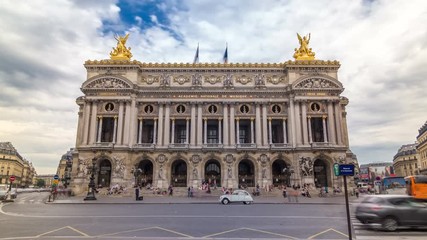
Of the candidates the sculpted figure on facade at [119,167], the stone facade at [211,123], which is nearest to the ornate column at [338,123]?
the stone facade at [211,123]

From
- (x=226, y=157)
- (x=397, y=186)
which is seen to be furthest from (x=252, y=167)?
(x=397, y=186)

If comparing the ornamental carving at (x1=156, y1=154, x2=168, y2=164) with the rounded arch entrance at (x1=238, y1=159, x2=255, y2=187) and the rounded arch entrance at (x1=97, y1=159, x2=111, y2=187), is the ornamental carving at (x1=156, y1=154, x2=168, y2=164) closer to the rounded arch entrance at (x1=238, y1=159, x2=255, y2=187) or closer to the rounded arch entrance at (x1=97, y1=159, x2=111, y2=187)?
the rounded arch entrance at (x1=97, y1=159, x2=111, y2=187)

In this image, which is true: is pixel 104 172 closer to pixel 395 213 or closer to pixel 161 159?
→ pixel 161 159

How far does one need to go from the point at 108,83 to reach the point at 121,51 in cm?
712

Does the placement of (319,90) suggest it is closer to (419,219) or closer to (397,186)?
(397,186)

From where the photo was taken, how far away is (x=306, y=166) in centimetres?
5059

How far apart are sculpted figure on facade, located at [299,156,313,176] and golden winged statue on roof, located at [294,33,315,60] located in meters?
19.0

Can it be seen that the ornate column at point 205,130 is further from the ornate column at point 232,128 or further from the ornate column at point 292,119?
the ornate column at point 292,119

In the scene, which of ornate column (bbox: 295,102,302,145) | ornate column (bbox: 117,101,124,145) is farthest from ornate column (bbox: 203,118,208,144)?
ornate column (bbox: 295,102,302,145)

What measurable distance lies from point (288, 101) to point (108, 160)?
1287 inches

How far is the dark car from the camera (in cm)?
1330

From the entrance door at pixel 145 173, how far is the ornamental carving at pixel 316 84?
96.7 ft

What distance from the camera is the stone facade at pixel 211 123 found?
5156 centimetres

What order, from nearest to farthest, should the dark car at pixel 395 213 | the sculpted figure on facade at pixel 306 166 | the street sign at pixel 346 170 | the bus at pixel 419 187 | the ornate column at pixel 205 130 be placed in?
the street sign at pixel 346 170 → the dark car at pixel 395 213 → the bus at pixel 419 187 → the sculpted figure on facade at pixel 306 166 → the ornate column at pixel 205 130
